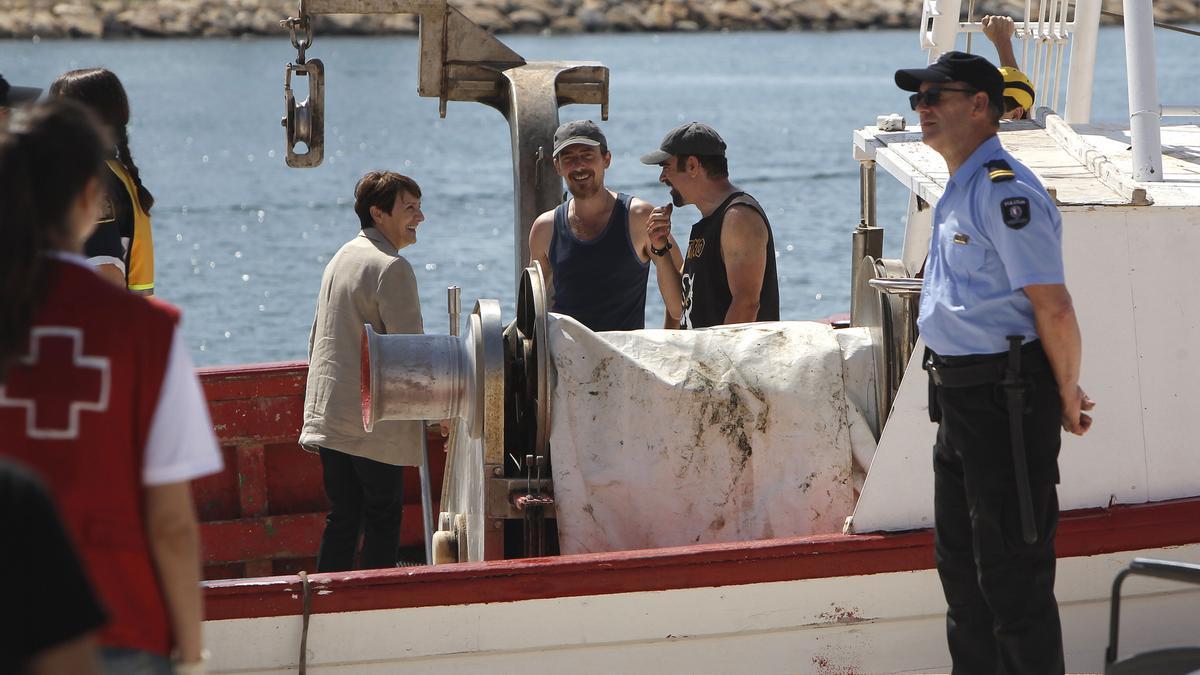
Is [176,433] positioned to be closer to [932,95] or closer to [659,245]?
[932,95]

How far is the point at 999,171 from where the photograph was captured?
363cm

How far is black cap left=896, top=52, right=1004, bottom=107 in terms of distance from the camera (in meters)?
3.74

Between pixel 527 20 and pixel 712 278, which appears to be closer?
pixel 712 278

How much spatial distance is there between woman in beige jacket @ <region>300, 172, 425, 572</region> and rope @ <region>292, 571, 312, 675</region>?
1034mm

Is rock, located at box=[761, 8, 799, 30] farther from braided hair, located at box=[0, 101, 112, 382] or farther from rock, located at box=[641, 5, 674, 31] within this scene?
braided hair, located at box=[0, 101, 112, 382]

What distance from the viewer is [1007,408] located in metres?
3.65

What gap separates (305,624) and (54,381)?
2.22 meters

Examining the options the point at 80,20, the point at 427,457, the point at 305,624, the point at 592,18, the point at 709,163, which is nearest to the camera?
the point at 305,624

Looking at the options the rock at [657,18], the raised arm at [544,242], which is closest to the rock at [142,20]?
the rock at [657,18]

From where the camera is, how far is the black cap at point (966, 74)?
12.3 feet

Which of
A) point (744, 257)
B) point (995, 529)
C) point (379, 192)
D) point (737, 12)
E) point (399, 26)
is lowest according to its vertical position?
point (399, 26)

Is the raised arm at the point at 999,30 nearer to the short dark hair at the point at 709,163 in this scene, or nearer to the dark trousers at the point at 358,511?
the short dark hair at the point at 709,163

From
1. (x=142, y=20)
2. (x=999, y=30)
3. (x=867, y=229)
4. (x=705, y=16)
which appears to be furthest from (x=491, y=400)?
(x=705, y=16)

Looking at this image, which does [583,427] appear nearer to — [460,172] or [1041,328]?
[1041,328]
